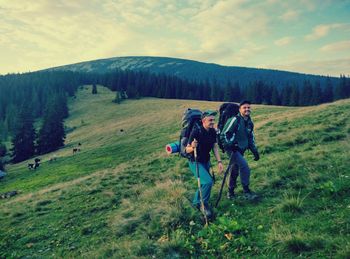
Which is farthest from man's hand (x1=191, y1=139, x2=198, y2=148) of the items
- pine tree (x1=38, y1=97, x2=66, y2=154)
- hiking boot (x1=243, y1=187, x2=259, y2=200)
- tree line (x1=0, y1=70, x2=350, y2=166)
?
tree line (x1=0, y1=70, x2=350, y2=166)

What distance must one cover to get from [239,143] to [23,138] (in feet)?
213

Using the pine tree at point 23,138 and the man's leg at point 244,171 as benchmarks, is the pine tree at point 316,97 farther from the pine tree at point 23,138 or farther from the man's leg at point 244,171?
the man's leg at point 244,171

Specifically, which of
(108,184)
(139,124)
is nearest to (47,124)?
(139,124)

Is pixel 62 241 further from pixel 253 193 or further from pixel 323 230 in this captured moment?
pixel 323 230

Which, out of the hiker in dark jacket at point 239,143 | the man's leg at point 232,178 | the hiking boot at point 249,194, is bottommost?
the hiking boot at point 249,194

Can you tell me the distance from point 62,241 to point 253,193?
17.1ft

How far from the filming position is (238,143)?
852cm

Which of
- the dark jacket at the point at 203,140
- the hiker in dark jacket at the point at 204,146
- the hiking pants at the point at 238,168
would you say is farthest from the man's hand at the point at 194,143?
the hiking pants at the point at 238,168

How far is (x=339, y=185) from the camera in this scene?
7453 mm

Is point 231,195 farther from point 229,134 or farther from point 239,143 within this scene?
point 229,134

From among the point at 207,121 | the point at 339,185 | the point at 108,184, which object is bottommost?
the point at 108,184

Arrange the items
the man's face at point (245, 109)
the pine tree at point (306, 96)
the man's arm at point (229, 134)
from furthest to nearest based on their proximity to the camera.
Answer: the pine tree at point (306, 96), the man's face at point (245, 109), the man's arm at point (229, 134)

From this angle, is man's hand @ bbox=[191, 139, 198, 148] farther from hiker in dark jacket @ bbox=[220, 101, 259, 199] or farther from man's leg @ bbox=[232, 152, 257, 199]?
man's leg @ bbox=[232, 152, 257, 199]

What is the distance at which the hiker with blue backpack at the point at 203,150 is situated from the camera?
25.3 ft
